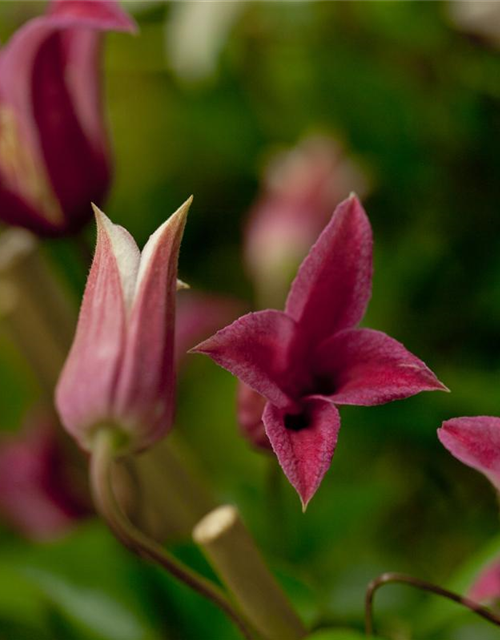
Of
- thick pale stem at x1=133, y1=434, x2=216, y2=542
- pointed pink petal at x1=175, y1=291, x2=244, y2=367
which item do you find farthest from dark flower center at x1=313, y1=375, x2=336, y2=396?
pointed pink petal at x1=175, y1=291, x2=244, y2=367

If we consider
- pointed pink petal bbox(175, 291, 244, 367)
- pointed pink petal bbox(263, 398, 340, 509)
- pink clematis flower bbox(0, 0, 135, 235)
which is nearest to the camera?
pointed pink petal bbox(263, 398, 340, 509)

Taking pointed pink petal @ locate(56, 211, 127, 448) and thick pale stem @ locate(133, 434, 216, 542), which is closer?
pointed pink petal @ locate(56, 211, 127, 448)

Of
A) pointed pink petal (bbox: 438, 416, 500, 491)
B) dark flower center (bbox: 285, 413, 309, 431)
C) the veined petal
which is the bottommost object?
dark flower center (bbox: 285, 413, 309, 431)

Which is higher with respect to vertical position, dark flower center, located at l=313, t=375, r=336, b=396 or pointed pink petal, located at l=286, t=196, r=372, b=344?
pointed pink petal, located at l=286, t=196, r=372, b=344

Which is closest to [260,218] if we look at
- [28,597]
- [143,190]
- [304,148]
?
[304,148]

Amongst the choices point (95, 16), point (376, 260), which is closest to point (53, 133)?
point (95, 16)

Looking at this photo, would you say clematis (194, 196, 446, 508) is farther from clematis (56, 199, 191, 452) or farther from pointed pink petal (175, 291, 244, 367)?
pointed pink petal (175, 291, 244, 367)
